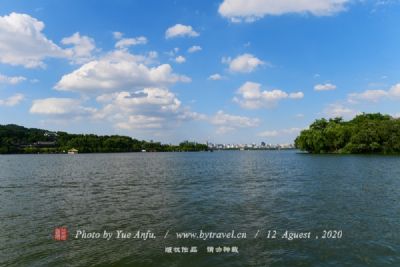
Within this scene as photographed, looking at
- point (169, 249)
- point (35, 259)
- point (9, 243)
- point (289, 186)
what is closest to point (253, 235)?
point (169, 249)

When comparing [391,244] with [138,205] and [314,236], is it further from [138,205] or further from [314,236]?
[138,205]

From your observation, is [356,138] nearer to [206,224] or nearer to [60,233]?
[206,224]

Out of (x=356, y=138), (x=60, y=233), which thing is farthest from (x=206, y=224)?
(x=356, y=138)

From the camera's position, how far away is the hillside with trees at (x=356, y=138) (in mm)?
134125

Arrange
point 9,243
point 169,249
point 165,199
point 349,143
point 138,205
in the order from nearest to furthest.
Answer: point 169,249
point 9,243
point 138,205
point 165,199
point 349,143

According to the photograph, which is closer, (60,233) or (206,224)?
(60,233)

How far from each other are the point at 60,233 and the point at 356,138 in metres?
140

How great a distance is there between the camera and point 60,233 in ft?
66.7

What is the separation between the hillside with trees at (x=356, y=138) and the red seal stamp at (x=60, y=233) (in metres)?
136

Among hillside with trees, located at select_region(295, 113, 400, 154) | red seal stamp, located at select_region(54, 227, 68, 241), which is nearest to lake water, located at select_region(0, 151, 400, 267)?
red seal stamp, located at select_region(54, 227, 68, 241)

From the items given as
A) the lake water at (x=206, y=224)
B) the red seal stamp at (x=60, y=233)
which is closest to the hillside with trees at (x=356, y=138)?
the lake water at (x=206, y=224)

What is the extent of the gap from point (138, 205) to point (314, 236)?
51.3 ft

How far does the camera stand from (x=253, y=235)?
19.7 m

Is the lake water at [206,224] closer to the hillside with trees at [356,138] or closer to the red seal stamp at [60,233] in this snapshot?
the red seal stamp at [60,233]
